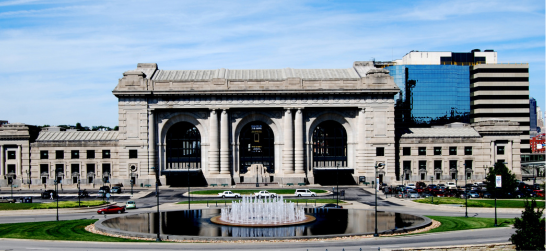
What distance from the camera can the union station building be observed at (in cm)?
10194

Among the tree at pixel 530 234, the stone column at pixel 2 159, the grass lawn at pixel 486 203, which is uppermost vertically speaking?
the stone column at pixel 2 159

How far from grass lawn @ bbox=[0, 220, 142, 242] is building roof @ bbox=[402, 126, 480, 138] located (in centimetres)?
6993

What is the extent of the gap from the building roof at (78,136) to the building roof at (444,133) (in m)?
56.8

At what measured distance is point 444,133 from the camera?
110875 mm

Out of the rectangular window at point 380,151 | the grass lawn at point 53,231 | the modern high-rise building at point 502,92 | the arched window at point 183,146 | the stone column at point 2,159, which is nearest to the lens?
the grass lawn at point 53,231

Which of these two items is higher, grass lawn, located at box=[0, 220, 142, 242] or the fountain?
the fountain

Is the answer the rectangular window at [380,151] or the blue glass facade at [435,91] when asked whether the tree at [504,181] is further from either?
the blue glass facade at [435,91]

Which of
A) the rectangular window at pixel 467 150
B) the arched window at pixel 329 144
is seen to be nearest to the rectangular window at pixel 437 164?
the rectangular window at pixel 467 150

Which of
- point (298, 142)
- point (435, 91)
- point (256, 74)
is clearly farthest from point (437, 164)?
point (435, 91)

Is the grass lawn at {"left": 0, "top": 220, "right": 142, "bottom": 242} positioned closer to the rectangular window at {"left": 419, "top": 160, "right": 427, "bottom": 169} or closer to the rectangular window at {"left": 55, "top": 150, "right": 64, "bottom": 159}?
the rectangular window at {"left": 55, "top": 150, "right": 64, "bottom": 159}

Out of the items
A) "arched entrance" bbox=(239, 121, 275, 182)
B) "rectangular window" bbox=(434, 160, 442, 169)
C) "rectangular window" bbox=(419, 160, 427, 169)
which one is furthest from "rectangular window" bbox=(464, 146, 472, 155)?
"arched entrance" bbox=(239, 121, 275, 182)

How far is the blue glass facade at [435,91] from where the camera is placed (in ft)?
509

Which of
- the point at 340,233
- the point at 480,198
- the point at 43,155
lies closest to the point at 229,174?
the point at 43,155

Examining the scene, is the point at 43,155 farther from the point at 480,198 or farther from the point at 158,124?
the point at 480,198
